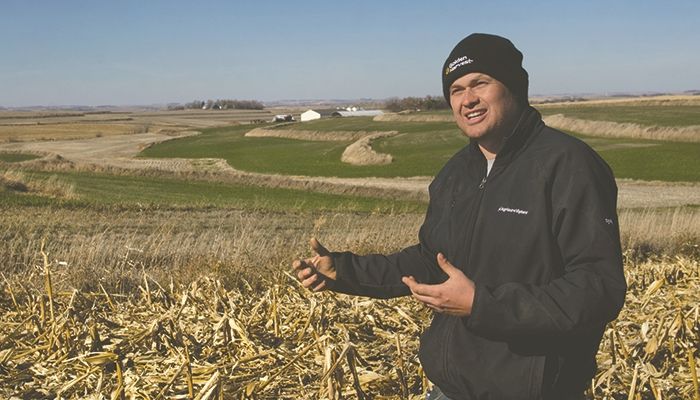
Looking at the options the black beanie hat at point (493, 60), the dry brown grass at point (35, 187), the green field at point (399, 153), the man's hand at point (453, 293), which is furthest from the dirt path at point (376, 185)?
the man's hand at point (453, 293)

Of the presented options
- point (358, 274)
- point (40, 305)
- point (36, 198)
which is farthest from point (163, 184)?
point (358, 274)

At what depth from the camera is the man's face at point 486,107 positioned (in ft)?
9.45

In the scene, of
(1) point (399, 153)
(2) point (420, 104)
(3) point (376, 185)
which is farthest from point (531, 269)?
(2) point (420, 104)

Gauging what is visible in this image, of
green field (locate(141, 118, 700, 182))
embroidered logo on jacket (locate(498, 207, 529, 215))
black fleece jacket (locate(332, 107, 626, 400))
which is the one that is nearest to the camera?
black fleece jacket (locate(332, 107, 626, 400))

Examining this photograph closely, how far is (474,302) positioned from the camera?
2547 millimetres

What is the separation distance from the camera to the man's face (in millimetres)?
2879

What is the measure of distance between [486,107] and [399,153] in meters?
58.0

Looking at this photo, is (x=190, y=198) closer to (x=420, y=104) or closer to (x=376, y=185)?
(x=376, y=185)

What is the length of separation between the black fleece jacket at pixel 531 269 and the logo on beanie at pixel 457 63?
0.31m

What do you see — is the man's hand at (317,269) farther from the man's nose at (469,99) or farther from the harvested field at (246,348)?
the man's nose at (469,99)

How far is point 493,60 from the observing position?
2844 millimetres

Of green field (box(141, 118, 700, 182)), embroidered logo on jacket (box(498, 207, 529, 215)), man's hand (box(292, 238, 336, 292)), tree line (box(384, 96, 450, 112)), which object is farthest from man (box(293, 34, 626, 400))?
tree line (box(384, 96, 450, 112))

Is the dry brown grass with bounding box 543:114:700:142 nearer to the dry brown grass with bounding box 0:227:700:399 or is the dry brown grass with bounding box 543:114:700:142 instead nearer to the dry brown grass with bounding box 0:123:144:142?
the dry brown grass with bounding box 0:227:700:399

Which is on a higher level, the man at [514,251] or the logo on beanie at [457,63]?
the logo on beanie at [457,63]
